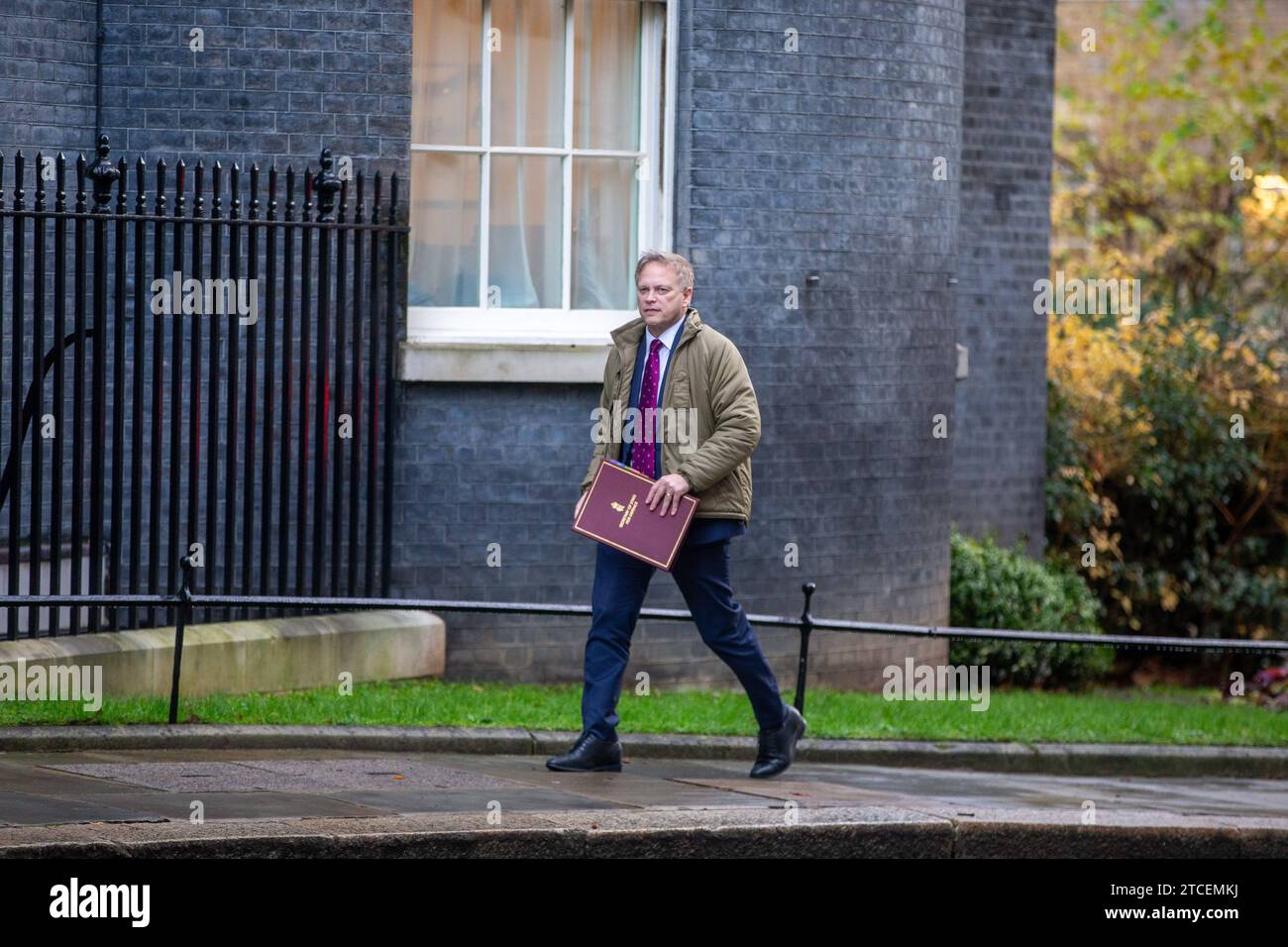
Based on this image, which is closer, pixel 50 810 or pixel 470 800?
pixel 50 810

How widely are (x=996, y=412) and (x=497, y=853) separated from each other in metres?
8.79

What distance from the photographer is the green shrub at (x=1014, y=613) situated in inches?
524

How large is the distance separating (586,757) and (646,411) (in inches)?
54.8

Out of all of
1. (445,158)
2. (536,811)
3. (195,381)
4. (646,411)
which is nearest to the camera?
(536,811)

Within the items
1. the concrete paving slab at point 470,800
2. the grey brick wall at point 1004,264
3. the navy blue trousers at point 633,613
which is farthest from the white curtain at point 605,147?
the concrete paving slab at point 470,800

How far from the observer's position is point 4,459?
9.52 metres

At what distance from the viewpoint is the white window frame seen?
10453mm

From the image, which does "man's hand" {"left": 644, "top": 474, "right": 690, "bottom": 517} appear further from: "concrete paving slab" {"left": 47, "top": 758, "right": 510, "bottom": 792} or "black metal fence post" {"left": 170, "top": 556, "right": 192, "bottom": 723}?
"black metal fence post" {"left": 170, "top": 556, "right": 192, "bottom": 723}

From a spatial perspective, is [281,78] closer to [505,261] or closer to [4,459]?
[505,261]

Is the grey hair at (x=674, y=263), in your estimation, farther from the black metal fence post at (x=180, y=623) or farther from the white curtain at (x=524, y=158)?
the white curtain at (x=524, y=158)

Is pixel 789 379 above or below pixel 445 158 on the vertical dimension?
below

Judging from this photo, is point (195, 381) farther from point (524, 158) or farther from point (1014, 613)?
point (1014, 613)

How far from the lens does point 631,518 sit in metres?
7.53

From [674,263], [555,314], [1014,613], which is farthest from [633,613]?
[1014,613]
